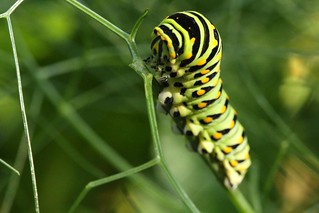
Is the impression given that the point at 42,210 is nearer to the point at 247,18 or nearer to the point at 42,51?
the point at 42,51

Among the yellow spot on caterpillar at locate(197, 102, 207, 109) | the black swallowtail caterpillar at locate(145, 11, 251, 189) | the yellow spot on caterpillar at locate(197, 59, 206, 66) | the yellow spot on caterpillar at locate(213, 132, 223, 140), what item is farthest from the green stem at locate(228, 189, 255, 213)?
the yellow spot on caterpillar at locate(197, 59, 206, 66)

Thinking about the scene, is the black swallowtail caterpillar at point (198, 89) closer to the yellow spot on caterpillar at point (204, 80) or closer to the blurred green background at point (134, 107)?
the yellow spot on caterpillar at point (204, 80)

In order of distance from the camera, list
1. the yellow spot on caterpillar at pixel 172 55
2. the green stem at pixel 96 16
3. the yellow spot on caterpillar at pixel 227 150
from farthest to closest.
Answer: the yellow spot on caterpillar at pixel 227 150 < the yellow spot on caterpillar at pixel 172 55 < the green stem at pixel 96 16

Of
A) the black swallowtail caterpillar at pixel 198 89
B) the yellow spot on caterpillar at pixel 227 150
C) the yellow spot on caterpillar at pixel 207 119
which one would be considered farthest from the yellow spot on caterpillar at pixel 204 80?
the yellow spot on caterpillar at pixel 227 150

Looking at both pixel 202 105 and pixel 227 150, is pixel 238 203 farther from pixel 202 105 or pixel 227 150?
pixel 202 105

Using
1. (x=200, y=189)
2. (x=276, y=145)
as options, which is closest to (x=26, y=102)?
(x=200, y=189)

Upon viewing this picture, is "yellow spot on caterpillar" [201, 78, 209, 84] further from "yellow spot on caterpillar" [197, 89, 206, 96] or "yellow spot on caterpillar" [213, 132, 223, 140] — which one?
"yellow spot on caterpillar" [213, 132, 223, 140]
